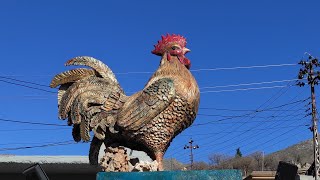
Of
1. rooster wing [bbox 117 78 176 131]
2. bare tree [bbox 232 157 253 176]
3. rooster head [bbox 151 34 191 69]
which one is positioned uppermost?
bare tree [bbox 232 157 253 176]

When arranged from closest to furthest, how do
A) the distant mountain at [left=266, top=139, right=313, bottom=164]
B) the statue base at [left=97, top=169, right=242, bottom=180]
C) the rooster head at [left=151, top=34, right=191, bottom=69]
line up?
the statue base at [left=97, top=169, right=242, bottom=180], the rooster head at [left=151, top=34, right=191, bottom=69], the distant mountain at [left=266, top=139, right=313, bottom=164]

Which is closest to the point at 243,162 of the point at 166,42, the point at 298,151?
the point at 298,151

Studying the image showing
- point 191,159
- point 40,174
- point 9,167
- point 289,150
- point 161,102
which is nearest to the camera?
point 40,174

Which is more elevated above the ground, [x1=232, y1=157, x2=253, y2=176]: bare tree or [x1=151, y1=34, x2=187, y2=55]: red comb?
[x1=232, y1=157, x2=253, y2=176]: bare tree

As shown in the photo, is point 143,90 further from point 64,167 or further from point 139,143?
point 64,167

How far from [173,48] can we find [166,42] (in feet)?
0.61

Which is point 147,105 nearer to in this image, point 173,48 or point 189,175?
point 173,48

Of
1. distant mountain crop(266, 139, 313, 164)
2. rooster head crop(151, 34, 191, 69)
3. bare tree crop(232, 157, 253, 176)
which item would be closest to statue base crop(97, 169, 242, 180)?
rooster head crop(151, 34, 191, 69)

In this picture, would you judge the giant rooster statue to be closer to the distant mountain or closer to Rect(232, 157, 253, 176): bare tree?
Rect(232, 157, 253, 176): bare tree

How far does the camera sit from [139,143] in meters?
8.16

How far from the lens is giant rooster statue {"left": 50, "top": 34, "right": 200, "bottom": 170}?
25.8 feet

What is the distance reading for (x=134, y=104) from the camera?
7.96m

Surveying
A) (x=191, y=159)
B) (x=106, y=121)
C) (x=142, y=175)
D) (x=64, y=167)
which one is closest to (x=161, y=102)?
(x=106, y=121)

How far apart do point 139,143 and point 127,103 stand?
0.68 meters
